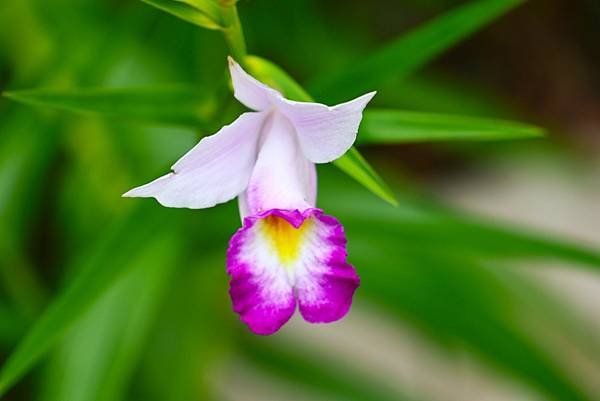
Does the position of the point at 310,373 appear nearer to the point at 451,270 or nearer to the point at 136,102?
the point at 451,270

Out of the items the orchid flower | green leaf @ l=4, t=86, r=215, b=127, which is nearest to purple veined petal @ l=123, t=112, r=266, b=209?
the orchid flower

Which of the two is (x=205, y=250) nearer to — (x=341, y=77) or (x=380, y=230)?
(x=380, y=230)

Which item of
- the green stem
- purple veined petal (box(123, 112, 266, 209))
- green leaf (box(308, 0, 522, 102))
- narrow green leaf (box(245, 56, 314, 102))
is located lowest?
purple veined petal (box(123, 112, 266, 209))

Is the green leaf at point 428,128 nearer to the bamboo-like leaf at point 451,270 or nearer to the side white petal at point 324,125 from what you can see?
the side white petal at point 324,125

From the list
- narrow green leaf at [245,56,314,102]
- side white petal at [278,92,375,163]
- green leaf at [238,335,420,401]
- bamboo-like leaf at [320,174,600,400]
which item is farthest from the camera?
green leaf at [238,335,420,401]

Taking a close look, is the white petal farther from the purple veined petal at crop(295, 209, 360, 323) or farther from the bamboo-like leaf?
the bamboo-like leaf

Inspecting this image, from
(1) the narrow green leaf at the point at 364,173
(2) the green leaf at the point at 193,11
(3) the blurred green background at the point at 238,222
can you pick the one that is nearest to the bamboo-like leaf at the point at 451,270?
(3) the blurred green background at the point at 238,222

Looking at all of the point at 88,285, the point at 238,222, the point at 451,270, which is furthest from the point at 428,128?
the point at 451,270
